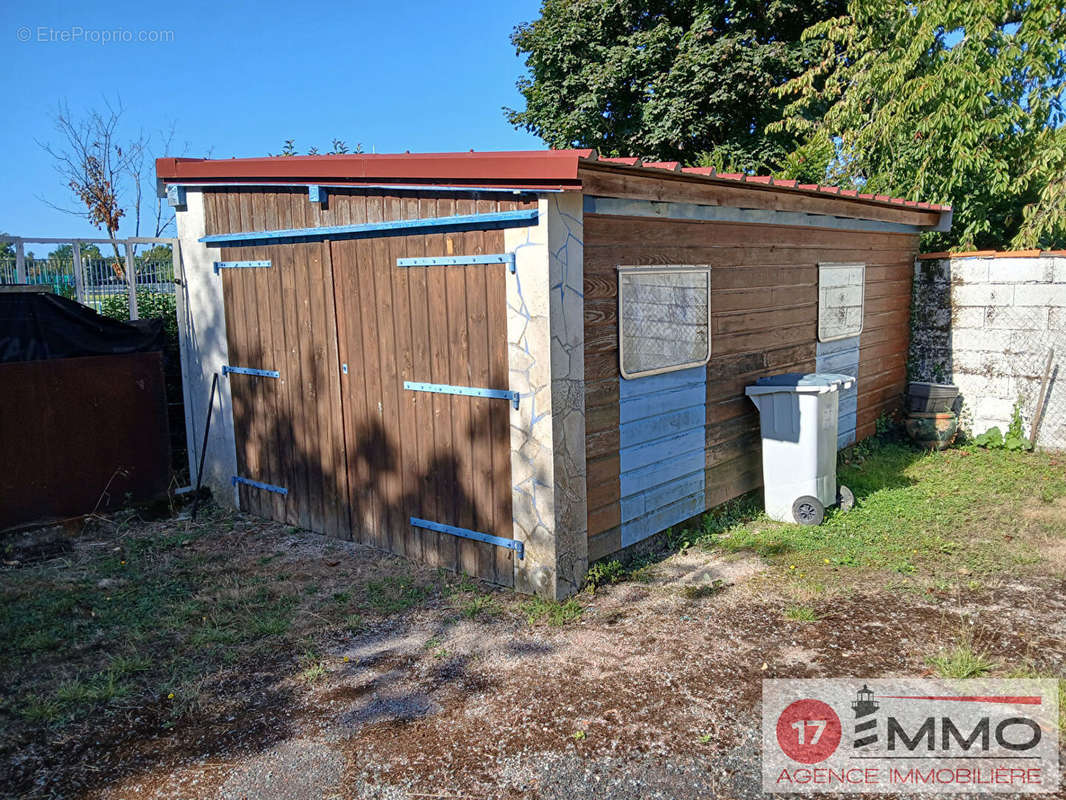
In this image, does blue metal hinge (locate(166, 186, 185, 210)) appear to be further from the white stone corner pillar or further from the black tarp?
the black tarp

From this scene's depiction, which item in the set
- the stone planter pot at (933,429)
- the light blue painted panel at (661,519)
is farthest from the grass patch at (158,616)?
the stone planter pot at (933,429)

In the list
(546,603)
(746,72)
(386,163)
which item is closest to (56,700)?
(546,603)

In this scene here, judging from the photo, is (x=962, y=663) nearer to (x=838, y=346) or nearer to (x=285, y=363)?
(x=838, y=346)

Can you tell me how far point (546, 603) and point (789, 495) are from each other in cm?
251

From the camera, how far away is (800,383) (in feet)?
20.7

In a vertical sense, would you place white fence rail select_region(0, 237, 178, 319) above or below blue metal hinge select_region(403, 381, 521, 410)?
above

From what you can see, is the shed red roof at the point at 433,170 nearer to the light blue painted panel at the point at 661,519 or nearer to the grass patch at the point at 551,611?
the light blue painted panel at the point at 661,519

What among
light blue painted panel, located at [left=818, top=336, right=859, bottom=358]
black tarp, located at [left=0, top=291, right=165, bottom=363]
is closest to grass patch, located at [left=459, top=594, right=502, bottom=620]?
black tarp, located at [left=0, top=291, right=165, bottom=363]

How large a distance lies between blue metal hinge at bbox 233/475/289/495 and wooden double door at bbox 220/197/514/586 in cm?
2

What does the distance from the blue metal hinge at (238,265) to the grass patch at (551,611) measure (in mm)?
3614

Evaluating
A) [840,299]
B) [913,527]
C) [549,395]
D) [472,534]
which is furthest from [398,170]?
[840,299]

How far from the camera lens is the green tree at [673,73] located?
55.9ft

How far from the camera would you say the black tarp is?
6488mm

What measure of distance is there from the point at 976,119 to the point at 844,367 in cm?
464
